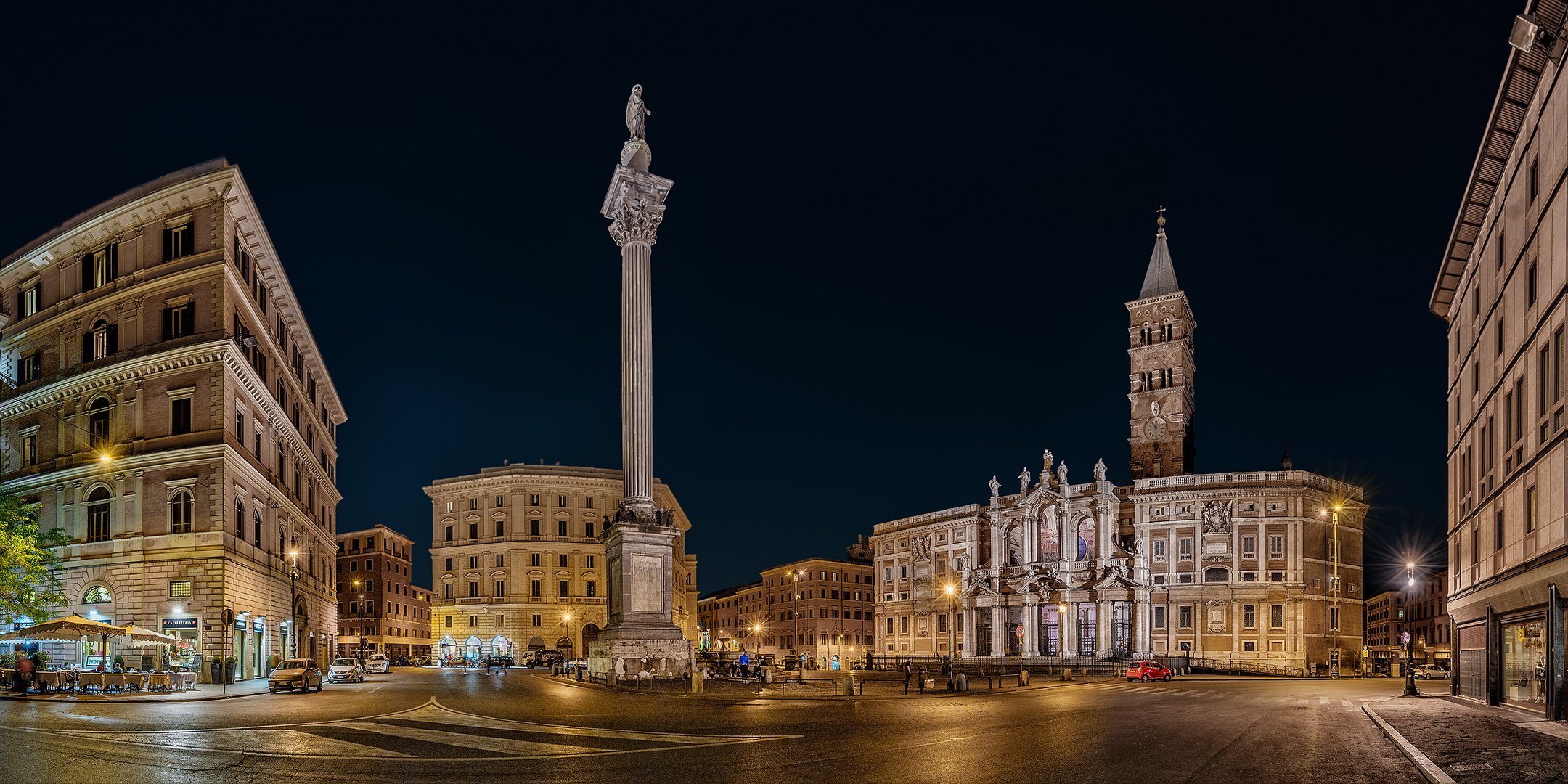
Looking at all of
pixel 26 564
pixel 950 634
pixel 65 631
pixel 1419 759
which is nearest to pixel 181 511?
pixel 26 564

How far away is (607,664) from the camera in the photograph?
1622 inches

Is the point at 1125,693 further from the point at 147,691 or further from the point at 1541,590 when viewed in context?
the point at 147,691

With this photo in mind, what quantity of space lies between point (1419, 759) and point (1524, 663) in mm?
15332

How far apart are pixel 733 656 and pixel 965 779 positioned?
64432mm

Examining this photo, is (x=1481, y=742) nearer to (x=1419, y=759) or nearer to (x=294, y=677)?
(x=1419, y=759)

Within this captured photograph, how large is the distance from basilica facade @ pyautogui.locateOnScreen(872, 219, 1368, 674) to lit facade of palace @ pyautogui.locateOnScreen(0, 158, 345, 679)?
44791 millimetres

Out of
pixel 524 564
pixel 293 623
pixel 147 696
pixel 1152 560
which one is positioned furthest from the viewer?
pixel 524 564

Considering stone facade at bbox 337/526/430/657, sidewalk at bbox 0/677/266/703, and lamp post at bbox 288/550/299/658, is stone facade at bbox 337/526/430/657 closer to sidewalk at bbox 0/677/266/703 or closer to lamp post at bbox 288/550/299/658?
lamp post at bbox 288/550/299/658

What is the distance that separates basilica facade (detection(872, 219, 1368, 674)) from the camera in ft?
282

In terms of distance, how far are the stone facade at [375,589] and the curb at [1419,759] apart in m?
120

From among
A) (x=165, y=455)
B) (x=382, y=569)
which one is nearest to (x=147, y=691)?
(x=165, y=455)

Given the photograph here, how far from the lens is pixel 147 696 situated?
34.4 m

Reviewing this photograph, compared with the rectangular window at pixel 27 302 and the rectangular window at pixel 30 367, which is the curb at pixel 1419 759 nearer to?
the rectangular window at pixel 30 367

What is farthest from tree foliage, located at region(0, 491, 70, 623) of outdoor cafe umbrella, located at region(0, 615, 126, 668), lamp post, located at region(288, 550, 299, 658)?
lamp post, located at region(288, 550, 299, 658)
